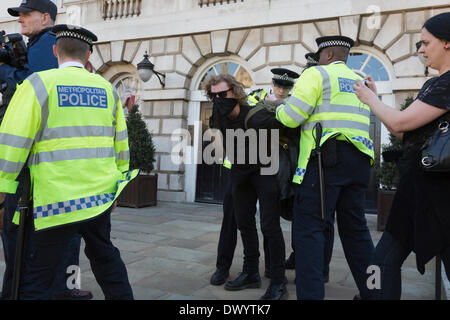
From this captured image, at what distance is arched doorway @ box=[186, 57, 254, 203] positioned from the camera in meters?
8.99

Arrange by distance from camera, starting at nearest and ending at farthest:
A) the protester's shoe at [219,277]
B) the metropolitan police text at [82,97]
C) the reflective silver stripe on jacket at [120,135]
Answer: the metropolitan police text at [82,97], the reflective silver stripe on jacket at [120,135], the protester's shoe at [219,277]

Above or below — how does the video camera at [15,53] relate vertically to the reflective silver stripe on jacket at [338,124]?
above

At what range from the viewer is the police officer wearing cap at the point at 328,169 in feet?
7.86

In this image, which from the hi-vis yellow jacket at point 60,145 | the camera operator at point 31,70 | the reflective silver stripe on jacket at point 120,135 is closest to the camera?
the hi-vis yellow jacket at point 60,145

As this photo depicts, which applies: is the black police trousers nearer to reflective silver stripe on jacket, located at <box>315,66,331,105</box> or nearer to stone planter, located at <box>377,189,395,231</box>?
reflective silver stripe on jacket, located at <box>315,66,331,105</box>

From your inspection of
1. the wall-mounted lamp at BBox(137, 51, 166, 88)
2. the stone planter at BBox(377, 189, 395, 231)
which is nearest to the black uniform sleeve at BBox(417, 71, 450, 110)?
the stone planter at BBox(377, 189, 395, 231)

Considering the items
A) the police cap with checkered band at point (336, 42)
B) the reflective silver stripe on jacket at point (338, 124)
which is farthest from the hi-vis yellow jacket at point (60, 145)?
the police cap with checkered band at point (336, 42)

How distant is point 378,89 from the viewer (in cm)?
773

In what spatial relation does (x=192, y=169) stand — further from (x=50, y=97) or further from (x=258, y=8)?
(x=50, y=97)

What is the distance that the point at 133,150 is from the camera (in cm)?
798

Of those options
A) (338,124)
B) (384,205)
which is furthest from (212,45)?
(338,124)

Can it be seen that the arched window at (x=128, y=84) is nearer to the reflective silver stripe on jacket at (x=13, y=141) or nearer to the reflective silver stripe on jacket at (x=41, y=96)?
the reflective silver stripe on jacket at (x=41, y=96)
